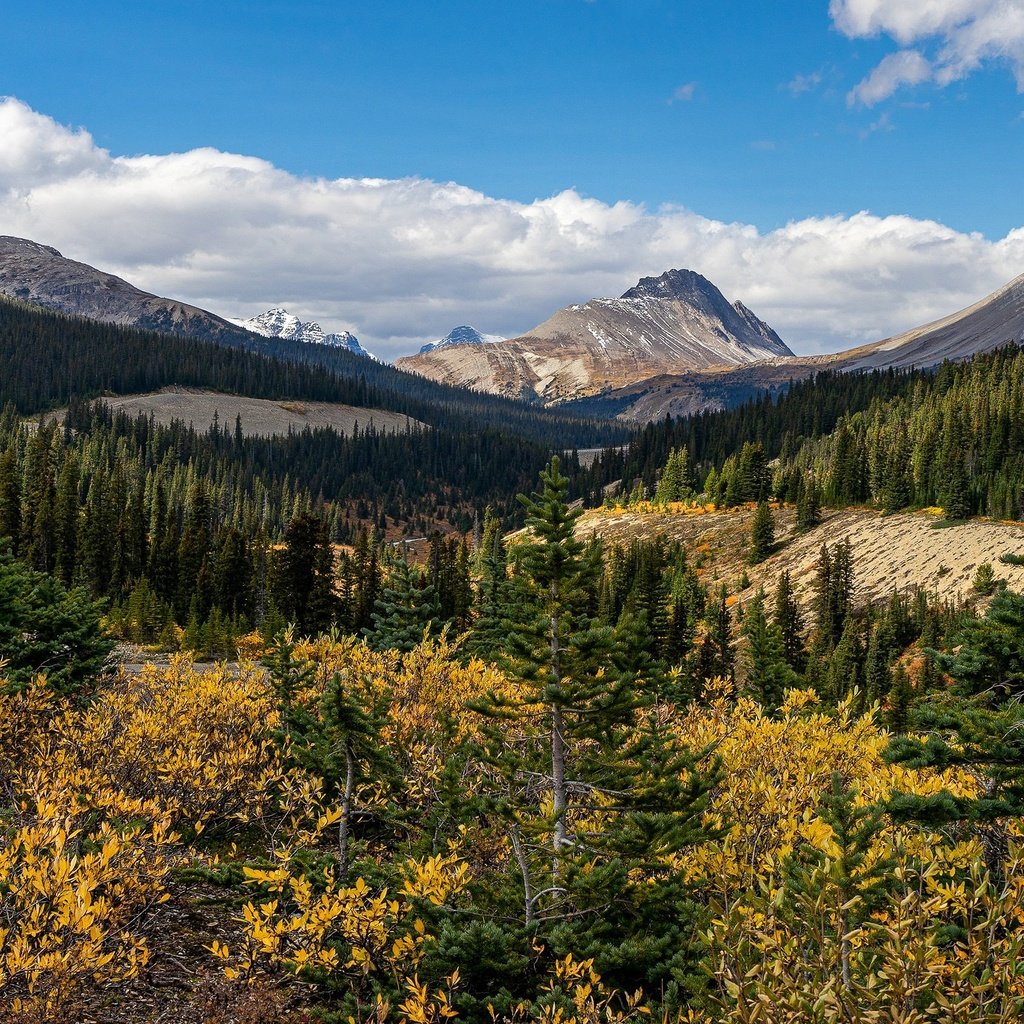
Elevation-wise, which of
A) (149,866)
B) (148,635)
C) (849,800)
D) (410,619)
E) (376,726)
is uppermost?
(849,800)

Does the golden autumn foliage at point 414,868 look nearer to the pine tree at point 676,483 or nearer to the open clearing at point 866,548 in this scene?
the open clearing at point 866,548

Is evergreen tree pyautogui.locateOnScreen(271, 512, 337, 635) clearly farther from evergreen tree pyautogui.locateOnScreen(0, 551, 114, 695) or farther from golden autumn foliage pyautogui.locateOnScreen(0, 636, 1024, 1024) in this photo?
golden autumn foliage pyautogui.locateOnScreen(0, 636, 1024, 1024)

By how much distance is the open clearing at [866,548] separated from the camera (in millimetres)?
97188

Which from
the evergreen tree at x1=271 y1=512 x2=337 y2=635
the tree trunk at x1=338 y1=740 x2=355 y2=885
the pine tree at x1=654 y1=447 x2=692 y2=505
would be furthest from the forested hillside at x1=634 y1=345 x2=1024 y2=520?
the tree trunk at x1=338 y1=740 x2=355 y2=885

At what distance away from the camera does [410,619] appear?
5266cm

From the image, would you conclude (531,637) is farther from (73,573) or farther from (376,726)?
(73,573)

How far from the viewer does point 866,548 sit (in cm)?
11175

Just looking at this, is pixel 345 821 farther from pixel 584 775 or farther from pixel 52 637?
pixel 52 637

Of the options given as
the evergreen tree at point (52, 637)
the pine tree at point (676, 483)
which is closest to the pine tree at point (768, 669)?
the evergreen tree at point (52, 637)

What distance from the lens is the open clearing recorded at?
97.2 meters

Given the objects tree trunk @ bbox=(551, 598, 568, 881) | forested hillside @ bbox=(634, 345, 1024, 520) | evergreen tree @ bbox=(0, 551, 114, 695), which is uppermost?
forested hillside @ bbox=(634, 345, 1024, 520)

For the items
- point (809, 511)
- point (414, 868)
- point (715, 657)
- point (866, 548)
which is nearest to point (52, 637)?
point (414, 868)

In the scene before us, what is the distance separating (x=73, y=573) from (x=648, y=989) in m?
85.8

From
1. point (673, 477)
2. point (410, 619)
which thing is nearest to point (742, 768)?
A: point (410, 619)
